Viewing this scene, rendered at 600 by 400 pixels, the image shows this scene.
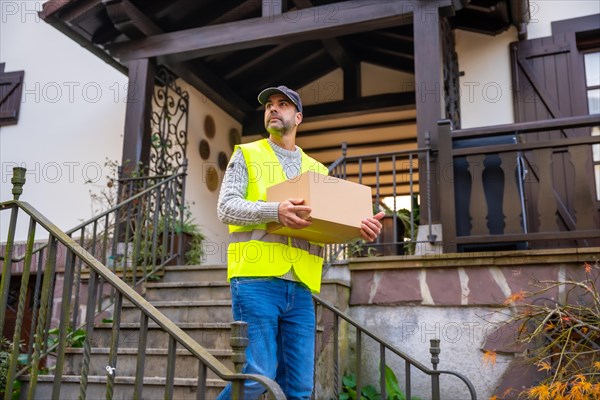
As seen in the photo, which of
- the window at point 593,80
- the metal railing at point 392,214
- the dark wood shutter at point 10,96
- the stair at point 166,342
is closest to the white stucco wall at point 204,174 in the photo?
the metal railing at point 392,214

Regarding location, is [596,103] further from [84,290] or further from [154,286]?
[84,290]

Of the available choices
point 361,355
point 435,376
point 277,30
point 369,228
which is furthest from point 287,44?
point 369,228

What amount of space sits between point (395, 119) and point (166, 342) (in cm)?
560

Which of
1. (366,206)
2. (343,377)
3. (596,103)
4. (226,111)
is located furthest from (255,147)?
(226,111)

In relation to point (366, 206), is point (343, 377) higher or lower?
lower

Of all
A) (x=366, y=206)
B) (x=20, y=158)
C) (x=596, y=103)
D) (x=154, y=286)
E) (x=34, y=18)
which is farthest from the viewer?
(x=34, y=18)

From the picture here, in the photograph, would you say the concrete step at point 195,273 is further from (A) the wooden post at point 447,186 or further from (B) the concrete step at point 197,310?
(A) the wooden post at point 447,186

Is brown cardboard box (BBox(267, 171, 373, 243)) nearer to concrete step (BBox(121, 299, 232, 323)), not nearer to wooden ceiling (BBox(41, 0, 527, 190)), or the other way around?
concrete step (BBox(121, 299, 232, 323))

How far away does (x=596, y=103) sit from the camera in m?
6.39

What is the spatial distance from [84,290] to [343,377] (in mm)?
2454

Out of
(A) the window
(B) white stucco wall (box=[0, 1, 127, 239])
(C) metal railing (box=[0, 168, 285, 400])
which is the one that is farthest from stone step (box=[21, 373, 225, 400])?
(A) the window

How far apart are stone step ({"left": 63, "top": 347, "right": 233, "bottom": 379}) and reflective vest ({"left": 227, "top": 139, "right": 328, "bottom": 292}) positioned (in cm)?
155

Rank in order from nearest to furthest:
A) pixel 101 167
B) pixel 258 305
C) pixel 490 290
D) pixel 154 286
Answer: pixel 258 305
pixel 490 290
pixel 154 286
pixel 101 167

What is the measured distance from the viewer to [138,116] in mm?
6395
